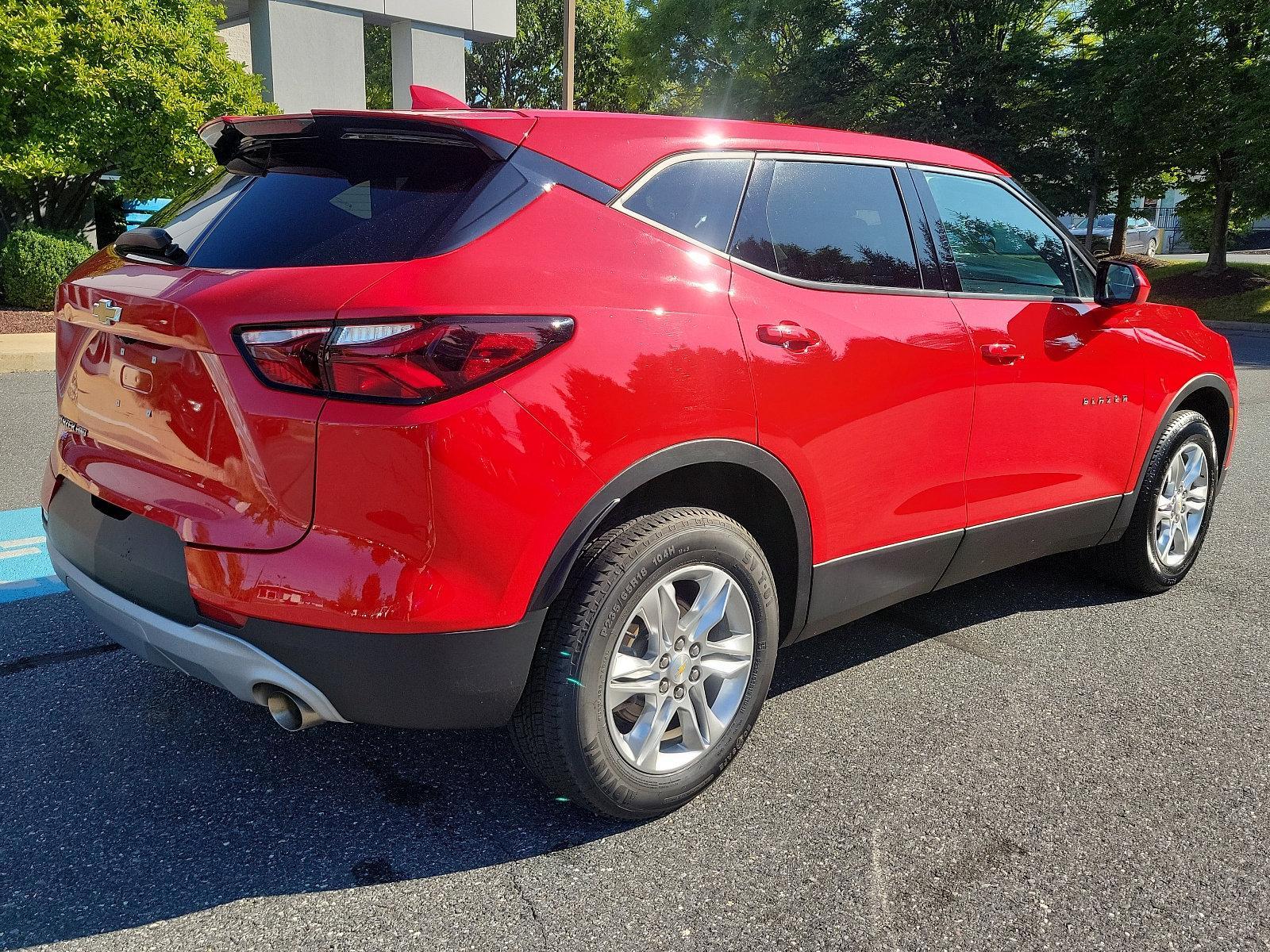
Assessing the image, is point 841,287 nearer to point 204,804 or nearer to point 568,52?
point 204,804

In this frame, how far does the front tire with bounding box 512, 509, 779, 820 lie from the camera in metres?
2.36

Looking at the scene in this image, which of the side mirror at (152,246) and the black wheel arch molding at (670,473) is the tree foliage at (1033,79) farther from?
the side mirror at (152,246)

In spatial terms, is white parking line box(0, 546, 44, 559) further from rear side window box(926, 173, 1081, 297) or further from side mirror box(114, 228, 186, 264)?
rear side window box(926, 173, 1081, 297)

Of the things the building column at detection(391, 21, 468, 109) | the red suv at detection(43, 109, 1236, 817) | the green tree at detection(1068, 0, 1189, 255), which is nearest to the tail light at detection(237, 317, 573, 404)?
the red suv at detection(43, 109, 1236, 817)

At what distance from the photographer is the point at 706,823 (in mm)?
2625

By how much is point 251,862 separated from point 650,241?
69.0 inches

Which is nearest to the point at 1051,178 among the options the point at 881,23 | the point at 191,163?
the point at 881,23

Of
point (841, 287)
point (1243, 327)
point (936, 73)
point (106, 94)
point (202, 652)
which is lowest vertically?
point (1243, 327)

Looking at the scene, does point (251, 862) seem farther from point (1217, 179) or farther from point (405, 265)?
point (1217, 179)

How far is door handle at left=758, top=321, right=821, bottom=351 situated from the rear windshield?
2.68 feet

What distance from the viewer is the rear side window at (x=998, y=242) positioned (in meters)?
3.38

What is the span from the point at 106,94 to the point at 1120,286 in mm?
13294

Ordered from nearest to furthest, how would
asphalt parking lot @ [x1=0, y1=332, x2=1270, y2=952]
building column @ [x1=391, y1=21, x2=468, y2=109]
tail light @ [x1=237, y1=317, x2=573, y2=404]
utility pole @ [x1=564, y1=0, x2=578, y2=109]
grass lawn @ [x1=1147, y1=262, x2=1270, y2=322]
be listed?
tail light @ [x1=237, y1=317, x2=573, y2=404] → asphalt parking lot @ [x1=0, y1=332, x2=1270, y2=952] → utility pole @ [x1=564, y1=0, x2=578, y2=109] → grass lawn @ [x1=1147, y1=262, x2=1270, y2=322] → building column @ [x1=391, y1=21, x2=468, y2=109]

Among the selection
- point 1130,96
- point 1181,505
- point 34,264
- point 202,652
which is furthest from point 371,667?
point 1130,96
